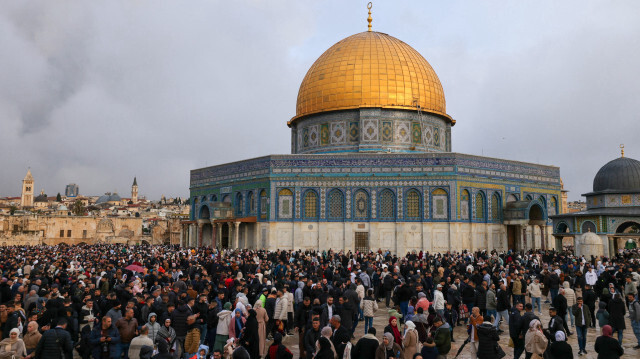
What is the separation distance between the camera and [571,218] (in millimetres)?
32125

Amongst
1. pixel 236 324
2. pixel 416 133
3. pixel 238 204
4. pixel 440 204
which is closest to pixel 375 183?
pixel 440 204

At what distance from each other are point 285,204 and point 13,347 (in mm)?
25716

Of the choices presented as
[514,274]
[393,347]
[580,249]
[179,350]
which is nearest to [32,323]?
[179,350]

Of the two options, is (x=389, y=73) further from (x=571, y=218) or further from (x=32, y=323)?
(x=32, y=323)

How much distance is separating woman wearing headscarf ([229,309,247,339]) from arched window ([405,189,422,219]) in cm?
2401

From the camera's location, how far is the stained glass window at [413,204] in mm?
32156

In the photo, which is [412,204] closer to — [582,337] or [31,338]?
[582,337]

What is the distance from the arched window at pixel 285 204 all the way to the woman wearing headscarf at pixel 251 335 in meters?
24.2

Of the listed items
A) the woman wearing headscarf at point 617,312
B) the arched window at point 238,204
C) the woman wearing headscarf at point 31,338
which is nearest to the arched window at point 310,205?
the arched window at point 238,204

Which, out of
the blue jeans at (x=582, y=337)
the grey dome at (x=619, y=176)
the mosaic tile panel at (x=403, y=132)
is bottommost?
the blue jeans at (x=582, y=337)

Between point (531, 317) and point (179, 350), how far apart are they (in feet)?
19.4

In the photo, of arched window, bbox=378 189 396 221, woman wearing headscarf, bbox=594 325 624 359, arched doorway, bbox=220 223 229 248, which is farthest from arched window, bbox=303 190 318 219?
woman wearing headscarf, bbox=594 325 624 359

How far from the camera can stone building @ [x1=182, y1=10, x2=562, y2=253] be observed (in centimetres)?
3206

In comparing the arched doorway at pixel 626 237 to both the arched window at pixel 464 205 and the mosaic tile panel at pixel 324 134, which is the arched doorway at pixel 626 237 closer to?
the arched window at pixel 464 205
